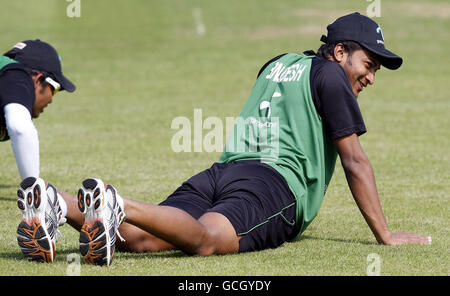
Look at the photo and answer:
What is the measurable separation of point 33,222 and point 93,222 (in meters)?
0.38

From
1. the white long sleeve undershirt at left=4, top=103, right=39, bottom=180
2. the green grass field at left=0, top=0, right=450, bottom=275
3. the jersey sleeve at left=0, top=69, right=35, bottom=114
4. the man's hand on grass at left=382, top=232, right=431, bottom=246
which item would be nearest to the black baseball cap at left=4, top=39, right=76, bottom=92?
the jersey sleeve at left=0, top=69, right=35, bottom=114

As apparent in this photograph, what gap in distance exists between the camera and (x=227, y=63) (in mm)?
21484

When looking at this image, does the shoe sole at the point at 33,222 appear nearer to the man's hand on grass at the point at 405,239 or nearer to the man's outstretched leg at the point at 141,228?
the man's outstretched leg at the point at 141,228

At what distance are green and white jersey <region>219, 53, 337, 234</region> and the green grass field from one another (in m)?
0.43

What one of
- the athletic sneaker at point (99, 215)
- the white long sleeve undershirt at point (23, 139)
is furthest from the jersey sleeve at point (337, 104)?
the white long sleeve undershirt at point (23, 139)

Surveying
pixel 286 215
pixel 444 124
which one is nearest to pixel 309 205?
pixel 286 215

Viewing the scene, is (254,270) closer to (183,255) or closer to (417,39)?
(183,255)

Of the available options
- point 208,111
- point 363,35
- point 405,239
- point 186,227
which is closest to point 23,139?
point 186,227

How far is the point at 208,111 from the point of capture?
1466 cm

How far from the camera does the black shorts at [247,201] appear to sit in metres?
5.52

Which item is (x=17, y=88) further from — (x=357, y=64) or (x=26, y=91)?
(x=357, y=64)

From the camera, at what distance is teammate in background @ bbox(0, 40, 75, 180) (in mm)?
6188

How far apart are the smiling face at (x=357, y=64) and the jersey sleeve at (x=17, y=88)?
237cm

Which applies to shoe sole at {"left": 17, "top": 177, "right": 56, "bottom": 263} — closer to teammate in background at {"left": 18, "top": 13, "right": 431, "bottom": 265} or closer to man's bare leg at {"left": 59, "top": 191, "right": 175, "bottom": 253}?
teammate in background at {"left": 18, "top": 13, "right": 431, "bottom": 265}
